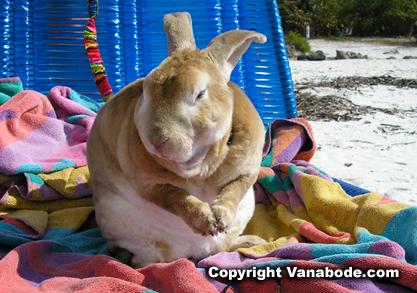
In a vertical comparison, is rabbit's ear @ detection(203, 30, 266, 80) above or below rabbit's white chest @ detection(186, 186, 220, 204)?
above

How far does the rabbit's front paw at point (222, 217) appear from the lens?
5.67 feet

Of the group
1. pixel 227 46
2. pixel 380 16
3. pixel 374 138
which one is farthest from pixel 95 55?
pixel 380 16

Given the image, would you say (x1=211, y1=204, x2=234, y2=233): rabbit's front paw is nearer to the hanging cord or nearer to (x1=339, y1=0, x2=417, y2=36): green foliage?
the hanging cord

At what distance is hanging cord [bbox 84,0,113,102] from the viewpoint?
363 centimetres

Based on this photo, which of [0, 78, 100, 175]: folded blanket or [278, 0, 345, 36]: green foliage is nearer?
[0, 78, 100, 175]: folded blanket

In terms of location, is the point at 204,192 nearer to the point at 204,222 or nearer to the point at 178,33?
the point at 204,222

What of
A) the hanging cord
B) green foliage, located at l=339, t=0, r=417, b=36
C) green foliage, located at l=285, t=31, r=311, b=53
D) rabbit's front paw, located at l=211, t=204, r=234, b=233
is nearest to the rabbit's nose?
rabbit's front paw, located at l=211, t=204, r=234, b=233

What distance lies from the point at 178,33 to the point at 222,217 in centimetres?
85

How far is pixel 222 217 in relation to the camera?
1740 mm

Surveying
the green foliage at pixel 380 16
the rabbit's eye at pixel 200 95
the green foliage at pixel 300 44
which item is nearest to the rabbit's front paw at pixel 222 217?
the rabbit's eye at pixel 200 95

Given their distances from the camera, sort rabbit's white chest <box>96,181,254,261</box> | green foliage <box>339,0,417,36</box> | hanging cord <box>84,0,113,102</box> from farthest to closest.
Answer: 1. green foliage <box>339,0,417,36</box>
2. hanging cord <box>84,0,113,102</box>
3. rabbit's white chest <box>96,181,254,261</box>

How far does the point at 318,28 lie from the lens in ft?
59.4

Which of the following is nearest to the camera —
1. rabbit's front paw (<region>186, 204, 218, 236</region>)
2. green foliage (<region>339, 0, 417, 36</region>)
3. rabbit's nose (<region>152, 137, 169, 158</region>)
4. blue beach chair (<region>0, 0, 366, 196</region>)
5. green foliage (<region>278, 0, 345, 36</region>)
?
rabbit's nose (<region>152, 137, 169, 158</region>)

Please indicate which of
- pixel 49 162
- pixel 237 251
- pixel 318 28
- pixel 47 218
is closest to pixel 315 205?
pixel 237 251
